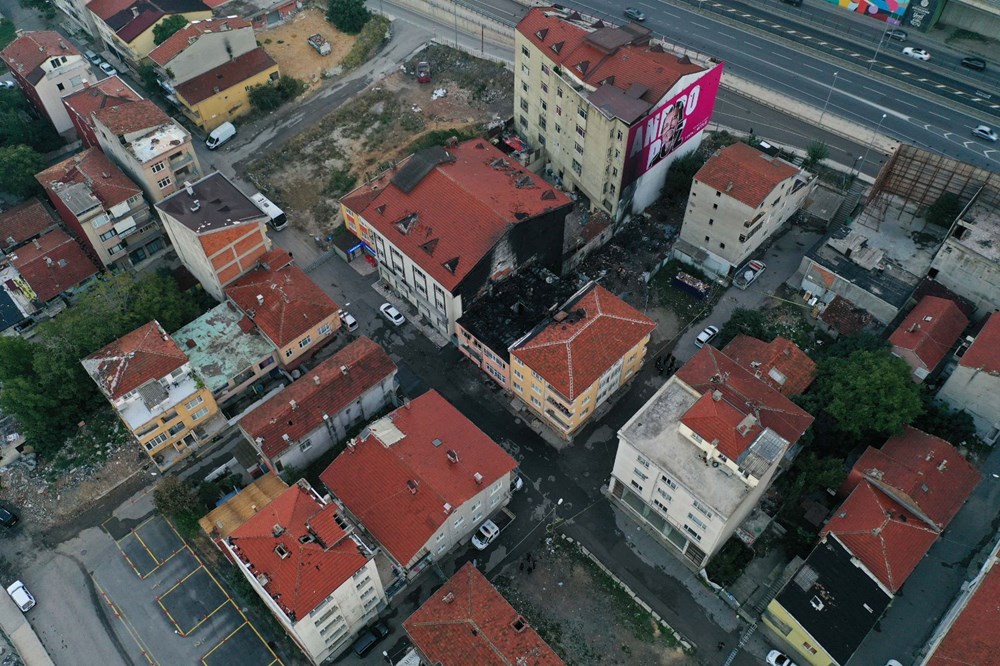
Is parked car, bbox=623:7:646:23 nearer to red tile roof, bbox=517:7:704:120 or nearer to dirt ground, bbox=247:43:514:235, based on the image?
dirt ground, bbox=247:43:514:235

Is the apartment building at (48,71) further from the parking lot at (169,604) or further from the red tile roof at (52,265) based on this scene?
the parking lot at (169,604)

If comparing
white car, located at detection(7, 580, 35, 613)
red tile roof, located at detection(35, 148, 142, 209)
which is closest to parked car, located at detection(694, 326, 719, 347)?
red tile roof, located at detection(35, 148, 142, 209)

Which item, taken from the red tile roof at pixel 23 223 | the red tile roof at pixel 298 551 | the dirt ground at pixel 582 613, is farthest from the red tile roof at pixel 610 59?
the red tile roof at pixel 23 223

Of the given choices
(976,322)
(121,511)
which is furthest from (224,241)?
(976,322)

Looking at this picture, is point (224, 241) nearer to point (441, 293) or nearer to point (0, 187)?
point (441, 293)

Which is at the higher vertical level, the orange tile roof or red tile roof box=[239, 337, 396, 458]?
the orange tile roof
